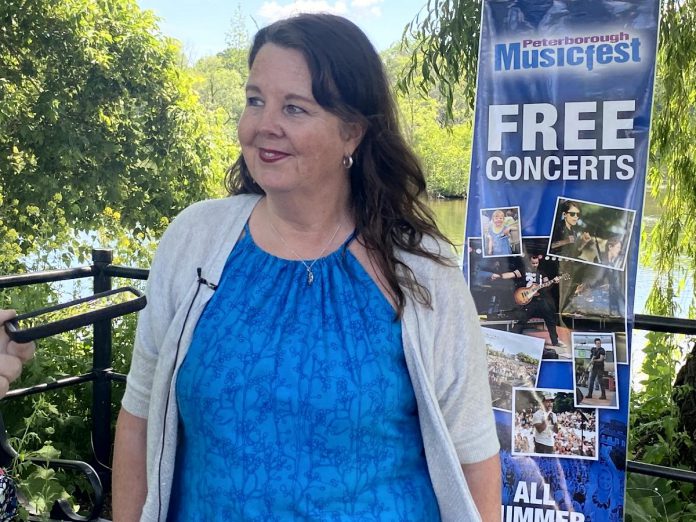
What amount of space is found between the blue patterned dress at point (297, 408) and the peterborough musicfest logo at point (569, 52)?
59.4 inches

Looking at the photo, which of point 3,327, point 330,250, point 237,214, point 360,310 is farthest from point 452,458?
point 3,327

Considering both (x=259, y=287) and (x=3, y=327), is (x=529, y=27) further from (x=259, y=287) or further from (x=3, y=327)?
(x=3, y=327)

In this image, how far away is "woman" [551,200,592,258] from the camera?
2.57 meters

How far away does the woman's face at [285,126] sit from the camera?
1.32 m

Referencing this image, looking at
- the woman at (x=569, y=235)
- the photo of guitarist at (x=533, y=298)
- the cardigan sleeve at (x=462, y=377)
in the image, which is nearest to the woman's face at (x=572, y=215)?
the woman at (x=569, y=235)

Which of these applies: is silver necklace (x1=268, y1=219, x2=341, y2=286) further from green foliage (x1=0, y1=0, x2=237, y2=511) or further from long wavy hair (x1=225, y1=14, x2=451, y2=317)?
green foliage (x1=0, y1=0, x2=237, y2=511)

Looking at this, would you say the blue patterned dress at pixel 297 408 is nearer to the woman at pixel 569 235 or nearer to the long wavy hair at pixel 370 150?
the long wavy hair at pixel 370 150

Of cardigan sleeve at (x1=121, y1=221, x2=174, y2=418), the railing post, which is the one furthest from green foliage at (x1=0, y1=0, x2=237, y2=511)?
cardigan sleeve at (x1=121, y1=221, x2=174, y2=418)

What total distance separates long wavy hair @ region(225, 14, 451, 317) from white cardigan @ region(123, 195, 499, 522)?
42 mm

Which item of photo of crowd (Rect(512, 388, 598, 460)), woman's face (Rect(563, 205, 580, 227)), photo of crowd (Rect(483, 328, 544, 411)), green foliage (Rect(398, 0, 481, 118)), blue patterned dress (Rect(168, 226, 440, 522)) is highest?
green foliage (Rect(398, 0, 481, 118))

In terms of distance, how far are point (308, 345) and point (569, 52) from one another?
5.50 ft

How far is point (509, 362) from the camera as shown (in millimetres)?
2691

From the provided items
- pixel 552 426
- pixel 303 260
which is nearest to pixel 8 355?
pixel 303 260

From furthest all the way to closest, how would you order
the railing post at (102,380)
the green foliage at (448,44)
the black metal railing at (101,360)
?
the green foliage at (448,44), the railing post at (102,380), the black metal railing at (101,360)
